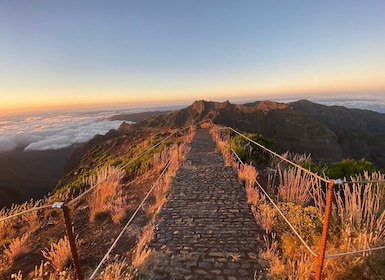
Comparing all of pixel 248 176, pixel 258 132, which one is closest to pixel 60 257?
pixel 248 176

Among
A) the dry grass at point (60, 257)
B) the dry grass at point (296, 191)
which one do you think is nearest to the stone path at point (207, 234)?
the dry grass at point (296, 191)

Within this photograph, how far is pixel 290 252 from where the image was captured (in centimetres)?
414

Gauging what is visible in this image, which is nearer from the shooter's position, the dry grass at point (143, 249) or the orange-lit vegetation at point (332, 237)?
the orange-lit vegetation at point (332, 237)

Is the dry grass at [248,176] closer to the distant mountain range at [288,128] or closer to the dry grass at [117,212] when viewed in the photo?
the dry grass at [117,212]

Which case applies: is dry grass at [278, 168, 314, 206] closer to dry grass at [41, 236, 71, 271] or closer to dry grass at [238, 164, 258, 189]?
dry grass at [238, 164, 258, 189]

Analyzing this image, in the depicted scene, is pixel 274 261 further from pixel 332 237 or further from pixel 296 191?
pixel 296 191

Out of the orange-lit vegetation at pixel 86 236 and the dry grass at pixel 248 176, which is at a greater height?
the dry grass at pixel 248 176

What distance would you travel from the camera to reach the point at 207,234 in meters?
5.12

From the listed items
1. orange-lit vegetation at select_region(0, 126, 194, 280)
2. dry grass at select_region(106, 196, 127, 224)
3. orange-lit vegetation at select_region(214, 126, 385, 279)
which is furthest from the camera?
dry grass at select_region(106, 196, 127, 224)

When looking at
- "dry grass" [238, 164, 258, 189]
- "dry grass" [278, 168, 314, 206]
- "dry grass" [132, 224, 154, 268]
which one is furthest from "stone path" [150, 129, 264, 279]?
"dry grass" [278, 168, 314, 206]

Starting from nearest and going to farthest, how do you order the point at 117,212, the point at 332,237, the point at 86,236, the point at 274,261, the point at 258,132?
the point at 274,261, the point at 332,237, the point at 86,236, the point at 117,212, the point at 258,132

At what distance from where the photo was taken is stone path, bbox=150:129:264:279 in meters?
3.99

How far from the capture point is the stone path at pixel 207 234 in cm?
399

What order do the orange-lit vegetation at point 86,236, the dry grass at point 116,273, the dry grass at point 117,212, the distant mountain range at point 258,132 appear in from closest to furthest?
1. the dry grass at point 116,273
2. the orange-lit vegetation at point 86,236
3. the dry grass at point 117,212
4. the distant mountain range at point 258,132
